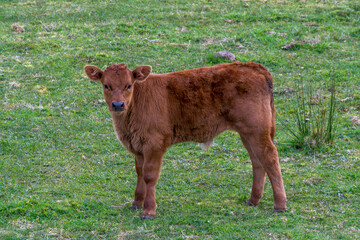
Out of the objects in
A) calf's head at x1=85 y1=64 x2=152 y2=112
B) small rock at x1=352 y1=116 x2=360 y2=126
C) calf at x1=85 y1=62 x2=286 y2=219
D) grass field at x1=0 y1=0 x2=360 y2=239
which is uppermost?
calf's head at x1=85 y1=64 x2=152 y2=112

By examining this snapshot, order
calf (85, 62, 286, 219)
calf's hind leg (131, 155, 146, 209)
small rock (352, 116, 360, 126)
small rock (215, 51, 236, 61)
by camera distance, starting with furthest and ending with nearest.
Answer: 1. small rock (215, 51, 236, 61)
2. small rock (352, 116, 360, 126)
3. calf's hind leg (131, 155, 146, 209)
4. calf (85, 62, 286, 219)

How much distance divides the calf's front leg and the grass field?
0.61 feet

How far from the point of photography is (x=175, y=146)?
36.0ft

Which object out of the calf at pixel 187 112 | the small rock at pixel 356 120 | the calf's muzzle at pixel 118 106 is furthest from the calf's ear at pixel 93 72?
the small rock at pixel 356 120

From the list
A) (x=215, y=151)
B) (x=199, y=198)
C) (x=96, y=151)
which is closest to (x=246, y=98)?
(x=199, y=198)

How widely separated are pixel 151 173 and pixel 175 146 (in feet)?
9.60

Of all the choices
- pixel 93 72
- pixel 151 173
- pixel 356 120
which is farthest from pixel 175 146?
pixel 356 120

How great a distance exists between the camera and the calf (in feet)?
26.6

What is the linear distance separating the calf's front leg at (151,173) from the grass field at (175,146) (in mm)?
187

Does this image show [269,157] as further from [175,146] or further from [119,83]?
[175,146]

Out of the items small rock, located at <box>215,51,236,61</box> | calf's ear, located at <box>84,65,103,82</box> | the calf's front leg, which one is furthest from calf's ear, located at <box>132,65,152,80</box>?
small rock, located at <box>215,51,236,61</box>

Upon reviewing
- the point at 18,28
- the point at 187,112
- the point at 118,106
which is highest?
the point at 118,106

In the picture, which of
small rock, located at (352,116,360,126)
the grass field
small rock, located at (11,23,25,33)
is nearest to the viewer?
the grass field

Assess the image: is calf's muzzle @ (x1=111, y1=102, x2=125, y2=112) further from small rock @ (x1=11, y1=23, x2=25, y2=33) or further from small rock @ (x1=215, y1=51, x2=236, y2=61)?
small rock @ (x1=11, y1=23, x2=25, y2=33)
